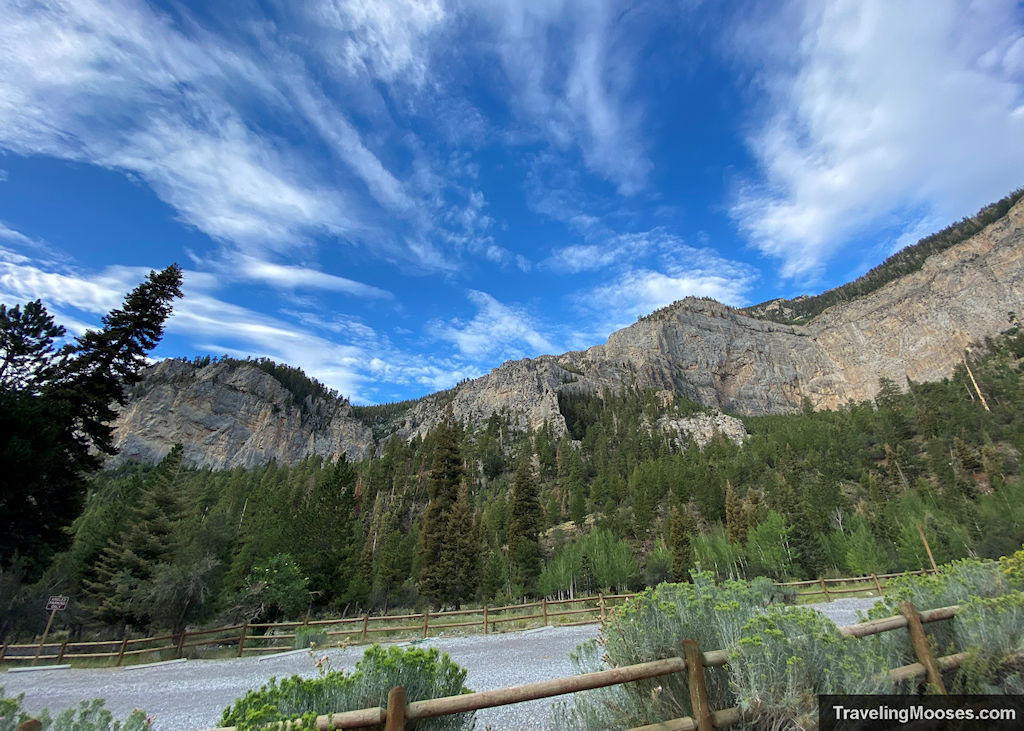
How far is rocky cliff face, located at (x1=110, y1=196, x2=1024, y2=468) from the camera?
383 feet

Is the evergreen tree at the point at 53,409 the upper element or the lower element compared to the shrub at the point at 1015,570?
upper

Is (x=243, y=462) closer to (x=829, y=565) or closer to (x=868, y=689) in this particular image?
(x=829, y=565)

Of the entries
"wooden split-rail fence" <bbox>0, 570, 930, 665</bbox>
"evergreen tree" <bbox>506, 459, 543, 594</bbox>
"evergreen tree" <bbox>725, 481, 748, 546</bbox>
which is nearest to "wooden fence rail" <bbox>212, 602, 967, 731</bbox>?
"wooden split-rail fence" <bbox>0, 570, 930, 665</bbox>

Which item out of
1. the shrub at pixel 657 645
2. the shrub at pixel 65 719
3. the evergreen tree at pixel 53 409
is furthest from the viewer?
the evergreen tree at pixel 53 409

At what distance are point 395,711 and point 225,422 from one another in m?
149

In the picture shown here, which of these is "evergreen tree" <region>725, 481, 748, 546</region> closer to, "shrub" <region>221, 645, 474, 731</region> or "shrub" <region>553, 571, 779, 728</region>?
"shrub" <region>553, 571, 779, 728</region>

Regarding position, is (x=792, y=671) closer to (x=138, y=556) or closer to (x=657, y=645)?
(x=657, y=645)

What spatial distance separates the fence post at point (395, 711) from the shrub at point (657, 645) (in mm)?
1652

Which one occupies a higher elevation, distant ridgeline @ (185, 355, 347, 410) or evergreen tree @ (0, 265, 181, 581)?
distant ridgeline @ (185, 355, 347, 410)

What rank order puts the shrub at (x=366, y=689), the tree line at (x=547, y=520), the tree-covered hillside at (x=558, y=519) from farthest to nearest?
the tree-covered hillside at (x=558, y=519), the tree line at (x=547, y=520), the shrub at (x=366, y=689)

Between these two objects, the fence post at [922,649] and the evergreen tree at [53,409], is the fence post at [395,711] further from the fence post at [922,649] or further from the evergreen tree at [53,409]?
the evergreen tree at [53,409]

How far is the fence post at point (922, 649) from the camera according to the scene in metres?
4.19

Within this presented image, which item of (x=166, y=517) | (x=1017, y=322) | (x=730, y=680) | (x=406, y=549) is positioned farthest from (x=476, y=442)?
(x=1017, y=322)

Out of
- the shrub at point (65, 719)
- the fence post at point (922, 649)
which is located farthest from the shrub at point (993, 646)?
the shrub at point (65, 719)
